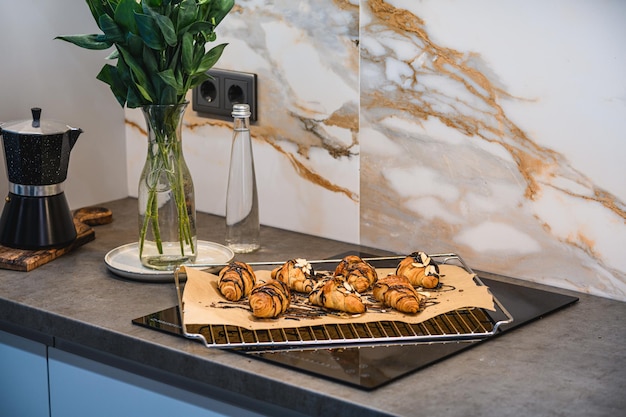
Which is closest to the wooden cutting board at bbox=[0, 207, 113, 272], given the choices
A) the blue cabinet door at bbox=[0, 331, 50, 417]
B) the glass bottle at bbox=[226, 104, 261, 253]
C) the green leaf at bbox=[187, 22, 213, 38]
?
the blue cabinet door at bbox=[0, 331, 50, 417]

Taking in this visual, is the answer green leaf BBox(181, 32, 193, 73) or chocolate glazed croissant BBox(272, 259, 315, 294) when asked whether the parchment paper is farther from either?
green leaf BBox(181, 32, 193, 73)

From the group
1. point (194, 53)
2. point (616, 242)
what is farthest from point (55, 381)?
point (616, 242)

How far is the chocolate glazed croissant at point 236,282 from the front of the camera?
53.8 inches

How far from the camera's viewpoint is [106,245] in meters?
1.72

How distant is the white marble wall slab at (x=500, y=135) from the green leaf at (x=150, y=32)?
398 mm

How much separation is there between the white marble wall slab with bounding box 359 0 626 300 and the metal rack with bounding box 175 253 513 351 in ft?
0.77

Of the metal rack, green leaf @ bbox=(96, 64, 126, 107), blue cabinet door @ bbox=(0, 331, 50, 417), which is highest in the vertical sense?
green leaf @ bbox=(96, 64, 126, 107)

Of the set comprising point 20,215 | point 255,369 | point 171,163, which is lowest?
point 255,369

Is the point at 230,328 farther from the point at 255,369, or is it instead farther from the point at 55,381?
the point at 55,381

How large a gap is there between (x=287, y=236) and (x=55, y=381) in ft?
1.78

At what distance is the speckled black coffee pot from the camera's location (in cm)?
159

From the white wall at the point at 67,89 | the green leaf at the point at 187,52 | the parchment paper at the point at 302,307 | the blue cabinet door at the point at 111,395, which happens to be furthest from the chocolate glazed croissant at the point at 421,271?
the white wall at the point at 67,89

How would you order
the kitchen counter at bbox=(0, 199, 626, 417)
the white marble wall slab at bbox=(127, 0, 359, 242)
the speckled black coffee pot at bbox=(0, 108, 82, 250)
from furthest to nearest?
the white marble wall slab at bbox=(127, 0, 359, 242)
the speckled black coffee pot at bbox=(0, 108, 82, 250)
the kitchen counter at bbox=(0, 199, 626, 417)

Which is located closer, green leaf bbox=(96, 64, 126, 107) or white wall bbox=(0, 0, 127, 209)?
green leaf bbox=(96, 64, 126, 107)
